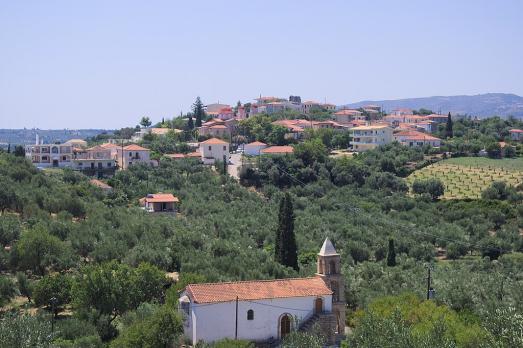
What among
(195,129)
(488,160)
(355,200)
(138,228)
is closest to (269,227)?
(138,228)

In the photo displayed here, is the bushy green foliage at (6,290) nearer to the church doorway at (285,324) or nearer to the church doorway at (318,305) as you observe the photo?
the church doorway at (285,324)

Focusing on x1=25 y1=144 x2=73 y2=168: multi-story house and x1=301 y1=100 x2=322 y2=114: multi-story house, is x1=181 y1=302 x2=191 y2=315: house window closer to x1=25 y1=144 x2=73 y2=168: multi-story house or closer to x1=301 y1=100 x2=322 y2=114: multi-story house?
x1=25 y1=144 x2=73 y2=168: multi-story house

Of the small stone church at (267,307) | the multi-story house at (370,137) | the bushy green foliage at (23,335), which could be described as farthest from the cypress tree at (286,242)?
the multi-story house at (370,137)

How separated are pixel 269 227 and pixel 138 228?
12.8m

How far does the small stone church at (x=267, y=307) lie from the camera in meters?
30.9

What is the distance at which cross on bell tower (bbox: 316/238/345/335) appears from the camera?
34.0 metres

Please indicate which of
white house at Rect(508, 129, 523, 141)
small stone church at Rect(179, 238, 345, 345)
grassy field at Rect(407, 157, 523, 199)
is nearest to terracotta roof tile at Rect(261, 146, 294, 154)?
grassy field at Rect(407, 157, 523, 199)

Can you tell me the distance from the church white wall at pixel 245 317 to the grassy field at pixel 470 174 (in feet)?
140

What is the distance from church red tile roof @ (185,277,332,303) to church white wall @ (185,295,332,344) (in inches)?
9.0

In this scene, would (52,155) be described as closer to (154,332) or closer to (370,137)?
(370,137)

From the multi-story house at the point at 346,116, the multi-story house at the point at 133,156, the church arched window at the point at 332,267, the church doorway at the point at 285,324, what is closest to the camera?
the church doorway at the point at 285,324

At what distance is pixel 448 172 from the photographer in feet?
266

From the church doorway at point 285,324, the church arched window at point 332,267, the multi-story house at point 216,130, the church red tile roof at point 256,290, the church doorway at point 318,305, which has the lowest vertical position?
the church doorway at point 285,324

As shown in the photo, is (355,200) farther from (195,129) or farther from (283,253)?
(195,129)
